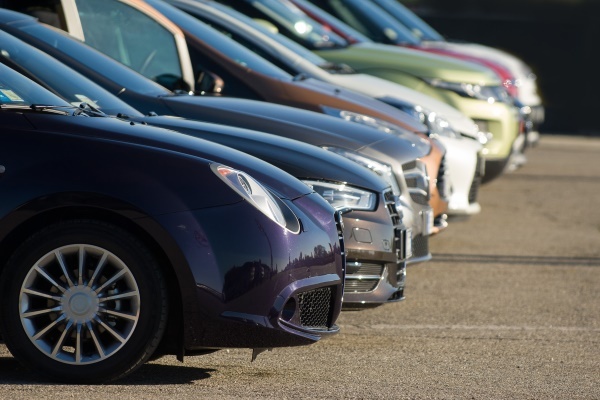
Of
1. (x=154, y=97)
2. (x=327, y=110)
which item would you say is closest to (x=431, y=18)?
(x=327, y=110)

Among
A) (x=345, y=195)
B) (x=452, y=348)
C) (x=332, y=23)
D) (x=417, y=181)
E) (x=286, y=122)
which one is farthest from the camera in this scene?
(x=332, y=23)

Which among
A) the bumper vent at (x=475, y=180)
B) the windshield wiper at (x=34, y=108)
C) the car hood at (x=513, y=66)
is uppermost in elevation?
the windshield wiper at (x=34, y=108)

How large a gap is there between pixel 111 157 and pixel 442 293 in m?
3.72

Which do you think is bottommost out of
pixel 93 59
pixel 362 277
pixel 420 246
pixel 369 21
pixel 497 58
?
pixel 497 58

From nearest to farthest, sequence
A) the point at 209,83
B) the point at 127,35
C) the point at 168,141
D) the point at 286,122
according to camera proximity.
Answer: the point at 168,141
the point at 286,122
the point at 209,83
the point at 127,35

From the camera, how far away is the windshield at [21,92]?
6.01m

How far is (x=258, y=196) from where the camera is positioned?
5.53 m

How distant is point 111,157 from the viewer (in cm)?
546

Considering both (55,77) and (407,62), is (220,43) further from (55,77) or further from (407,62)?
(407,62)

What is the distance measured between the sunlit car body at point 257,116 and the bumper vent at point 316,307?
1.99 metres

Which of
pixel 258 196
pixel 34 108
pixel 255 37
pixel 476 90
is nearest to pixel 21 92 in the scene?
pixel 34 108

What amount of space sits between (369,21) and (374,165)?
8743mm

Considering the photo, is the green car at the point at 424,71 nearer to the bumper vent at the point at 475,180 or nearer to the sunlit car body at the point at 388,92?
the sunlit car body at the point at 388,92

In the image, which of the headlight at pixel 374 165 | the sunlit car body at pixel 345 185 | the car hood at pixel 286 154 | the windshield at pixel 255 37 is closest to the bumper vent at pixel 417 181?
the headlight at pixel 374 165
